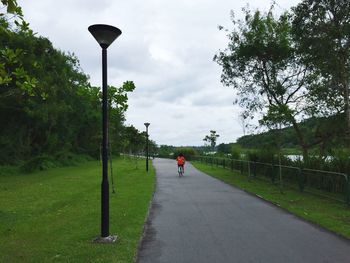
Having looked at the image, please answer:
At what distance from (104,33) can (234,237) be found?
15.7 ft

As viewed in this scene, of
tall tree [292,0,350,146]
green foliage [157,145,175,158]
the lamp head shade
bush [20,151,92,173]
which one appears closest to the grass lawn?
the lamp head shade

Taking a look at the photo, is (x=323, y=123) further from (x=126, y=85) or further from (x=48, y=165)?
(x=48, y=165)

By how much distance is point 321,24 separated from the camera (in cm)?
1895

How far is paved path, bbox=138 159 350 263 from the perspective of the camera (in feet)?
22.2

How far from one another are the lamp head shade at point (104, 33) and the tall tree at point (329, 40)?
1345cm

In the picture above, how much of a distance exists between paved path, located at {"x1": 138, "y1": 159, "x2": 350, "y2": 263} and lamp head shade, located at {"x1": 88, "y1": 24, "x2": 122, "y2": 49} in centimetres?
397

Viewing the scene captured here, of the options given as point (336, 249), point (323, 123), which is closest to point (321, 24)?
point (323, 123)

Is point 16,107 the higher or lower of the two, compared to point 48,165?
higher

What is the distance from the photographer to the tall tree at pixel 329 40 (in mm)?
18453

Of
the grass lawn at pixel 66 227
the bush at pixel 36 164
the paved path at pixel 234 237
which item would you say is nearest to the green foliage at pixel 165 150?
the bush at pixel 36 164

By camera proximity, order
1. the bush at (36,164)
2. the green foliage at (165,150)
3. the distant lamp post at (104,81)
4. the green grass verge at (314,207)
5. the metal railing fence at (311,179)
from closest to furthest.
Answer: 1. the distant lamp post at (104,81)
2. the green grass verge at (314,207)
3. the metal railing fence at (311,179)
4. the bush at (36,164)
5. the green foliage at (165,150)

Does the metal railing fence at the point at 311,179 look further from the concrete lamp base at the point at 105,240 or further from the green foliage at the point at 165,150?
the green foliage at the point at 165,150

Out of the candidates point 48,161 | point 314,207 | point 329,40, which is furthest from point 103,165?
point 48,161

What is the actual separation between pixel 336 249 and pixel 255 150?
20219 millimetres
